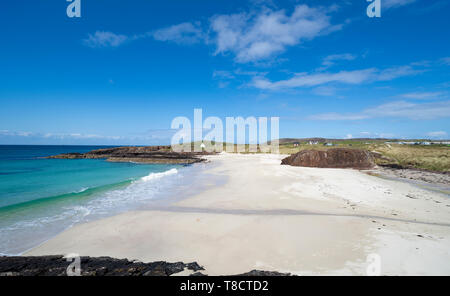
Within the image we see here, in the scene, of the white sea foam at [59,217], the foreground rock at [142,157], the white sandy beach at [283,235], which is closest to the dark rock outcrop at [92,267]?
the white sandy beach at [283,235]

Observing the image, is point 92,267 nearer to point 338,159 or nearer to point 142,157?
point 338,159

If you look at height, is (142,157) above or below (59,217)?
above

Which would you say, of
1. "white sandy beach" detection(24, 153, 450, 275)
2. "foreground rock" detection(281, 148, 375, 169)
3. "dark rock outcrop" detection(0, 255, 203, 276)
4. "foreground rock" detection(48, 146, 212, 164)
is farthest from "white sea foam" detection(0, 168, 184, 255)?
"foreground rock" detection(48, 146, 212, 164)

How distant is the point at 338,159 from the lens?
97.2 feet

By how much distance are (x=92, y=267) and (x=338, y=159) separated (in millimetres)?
31544

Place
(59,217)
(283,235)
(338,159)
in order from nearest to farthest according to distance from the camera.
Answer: (283,235), (59,217), (338,159)

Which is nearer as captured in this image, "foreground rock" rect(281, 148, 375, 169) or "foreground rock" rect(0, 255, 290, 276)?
"foreground rock" rect(0, 255, 290, 276)

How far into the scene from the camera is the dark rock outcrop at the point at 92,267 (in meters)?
5.09

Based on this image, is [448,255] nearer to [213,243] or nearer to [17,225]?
[213,243]

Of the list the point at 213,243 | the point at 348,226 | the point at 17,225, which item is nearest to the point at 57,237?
the point at 17,225

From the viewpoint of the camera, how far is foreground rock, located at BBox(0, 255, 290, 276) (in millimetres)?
5070
